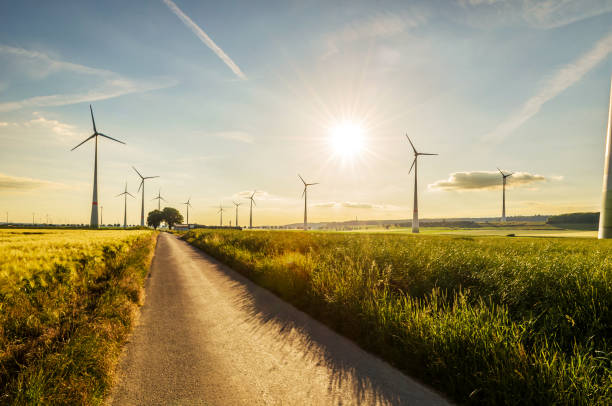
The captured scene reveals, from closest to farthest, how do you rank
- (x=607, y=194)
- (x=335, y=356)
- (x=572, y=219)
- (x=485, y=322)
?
(x=485, y=322)
(x=335, y=356)
(x=607, y=194)
(x=572, y=219)

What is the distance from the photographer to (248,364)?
5.00 m

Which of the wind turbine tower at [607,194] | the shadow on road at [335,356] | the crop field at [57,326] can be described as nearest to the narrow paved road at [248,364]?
the shadow on road at [335,356]

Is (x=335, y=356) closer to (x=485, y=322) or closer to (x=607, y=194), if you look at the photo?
(x=485, y=322)

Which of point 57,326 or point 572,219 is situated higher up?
point 572,219

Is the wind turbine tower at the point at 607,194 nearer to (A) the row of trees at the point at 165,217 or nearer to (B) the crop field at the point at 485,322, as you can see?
(B) the crop field at the point at 485,322

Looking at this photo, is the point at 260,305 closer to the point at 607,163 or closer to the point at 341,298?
the point at 341,298

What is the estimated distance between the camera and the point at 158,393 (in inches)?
163

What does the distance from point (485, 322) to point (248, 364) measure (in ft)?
15.5

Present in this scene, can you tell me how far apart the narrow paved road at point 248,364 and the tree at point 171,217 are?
15024 centimetres

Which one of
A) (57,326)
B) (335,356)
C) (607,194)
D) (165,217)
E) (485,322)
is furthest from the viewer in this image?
(165,217)

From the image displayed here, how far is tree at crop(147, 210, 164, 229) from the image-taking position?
138 m

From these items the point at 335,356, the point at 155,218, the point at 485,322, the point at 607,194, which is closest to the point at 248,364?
the point at 335,356

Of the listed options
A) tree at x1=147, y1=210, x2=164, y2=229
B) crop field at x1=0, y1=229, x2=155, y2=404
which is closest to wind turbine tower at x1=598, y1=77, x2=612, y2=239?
crop field at x1=0, y1=229, x2=155, y2=404

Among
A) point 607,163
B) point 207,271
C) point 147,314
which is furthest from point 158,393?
point 607,163
